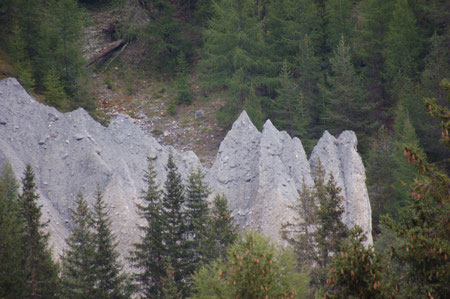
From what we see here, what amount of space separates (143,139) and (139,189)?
3622mm

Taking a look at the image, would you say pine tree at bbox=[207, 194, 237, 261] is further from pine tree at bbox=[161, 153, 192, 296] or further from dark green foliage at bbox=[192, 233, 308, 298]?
dark green foliage at bbox=[192, 233, 308, 298]

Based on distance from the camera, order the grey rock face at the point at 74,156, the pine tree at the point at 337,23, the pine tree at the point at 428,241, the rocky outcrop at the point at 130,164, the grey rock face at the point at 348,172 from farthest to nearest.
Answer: the pine tree at the point at 337,23 → the grey rock face at the point at 348,172 → the rocky outcrop at the point at 130,164 → the grey rock face at the point at 74,156 → the pine tree at the point at 428,241

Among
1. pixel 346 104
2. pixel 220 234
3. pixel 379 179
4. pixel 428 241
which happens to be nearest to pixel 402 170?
pixel 379 179

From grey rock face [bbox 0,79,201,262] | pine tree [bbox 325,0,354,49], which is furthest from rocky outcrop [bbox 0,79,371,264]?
pine tree [bbox 325,0,354,49]

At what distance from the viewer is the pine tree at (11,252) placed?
19.1m

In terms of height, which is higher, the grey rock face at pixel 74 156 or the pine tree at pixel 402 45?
the pine tree at pixel 402 45

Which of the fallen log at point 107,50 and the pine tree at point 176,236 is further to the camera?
the fallen log at point 107,50

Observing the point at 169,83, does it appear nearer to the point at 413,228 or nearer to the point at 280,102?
the point at 280,102

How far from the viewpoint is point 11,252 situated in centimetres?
1958

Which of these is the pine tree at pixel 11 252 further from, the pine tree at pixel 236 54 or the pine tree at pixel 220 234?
the pine tree at pixel 236 54

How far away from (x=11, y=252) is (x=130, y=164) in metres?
9.64

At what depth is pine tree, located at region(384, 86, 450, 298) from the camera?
35.4 ft

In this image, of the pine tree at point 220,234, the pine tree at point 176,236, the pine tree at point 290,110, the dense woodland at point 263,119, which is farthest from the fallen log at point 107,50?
the pine tree at point 220,234

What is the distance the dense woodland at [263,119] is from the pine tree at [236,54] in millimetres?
115
